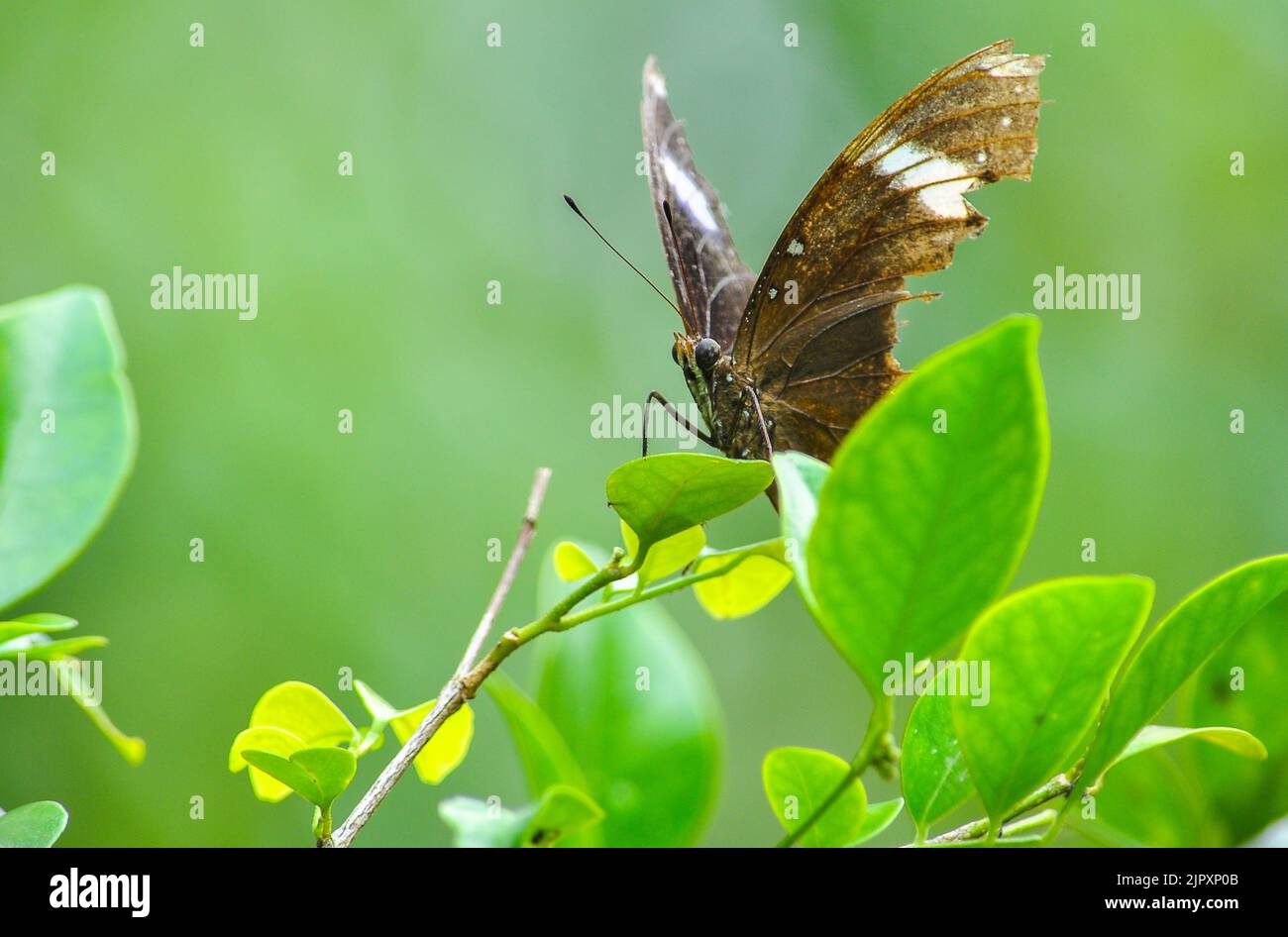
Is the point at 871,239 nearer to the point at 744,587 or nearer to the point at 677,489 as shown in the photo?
the point at 744,587

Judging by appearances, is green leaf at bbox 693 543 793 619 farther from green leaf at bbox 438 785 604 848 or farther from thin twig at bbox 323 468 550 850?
green leaf at bbox 438 785 604 848

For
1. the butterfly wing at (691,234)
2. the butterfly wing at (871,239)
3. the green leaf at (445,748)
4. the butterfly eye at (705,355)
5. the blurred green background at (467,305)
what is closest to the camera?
the green leaf at (445,748)

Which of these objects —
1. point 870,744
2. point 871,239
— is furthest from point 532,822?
point 871,239

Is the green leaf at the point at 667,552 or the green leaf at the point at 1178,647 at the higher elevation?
the green leaf at the point at 667,552

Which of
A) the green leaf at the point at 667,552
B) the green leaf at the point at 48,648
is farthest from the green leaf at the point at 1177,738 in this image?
the green leaf at the point at 48,648

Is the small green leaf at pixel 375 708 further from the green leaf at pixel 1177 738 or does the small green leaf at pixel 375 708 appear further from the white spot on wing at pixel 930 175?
the white spot on wing at pixel 930 175

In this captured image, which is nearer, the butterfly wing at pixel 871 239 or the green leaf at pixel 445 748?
the green leaf at pixel 445 748
